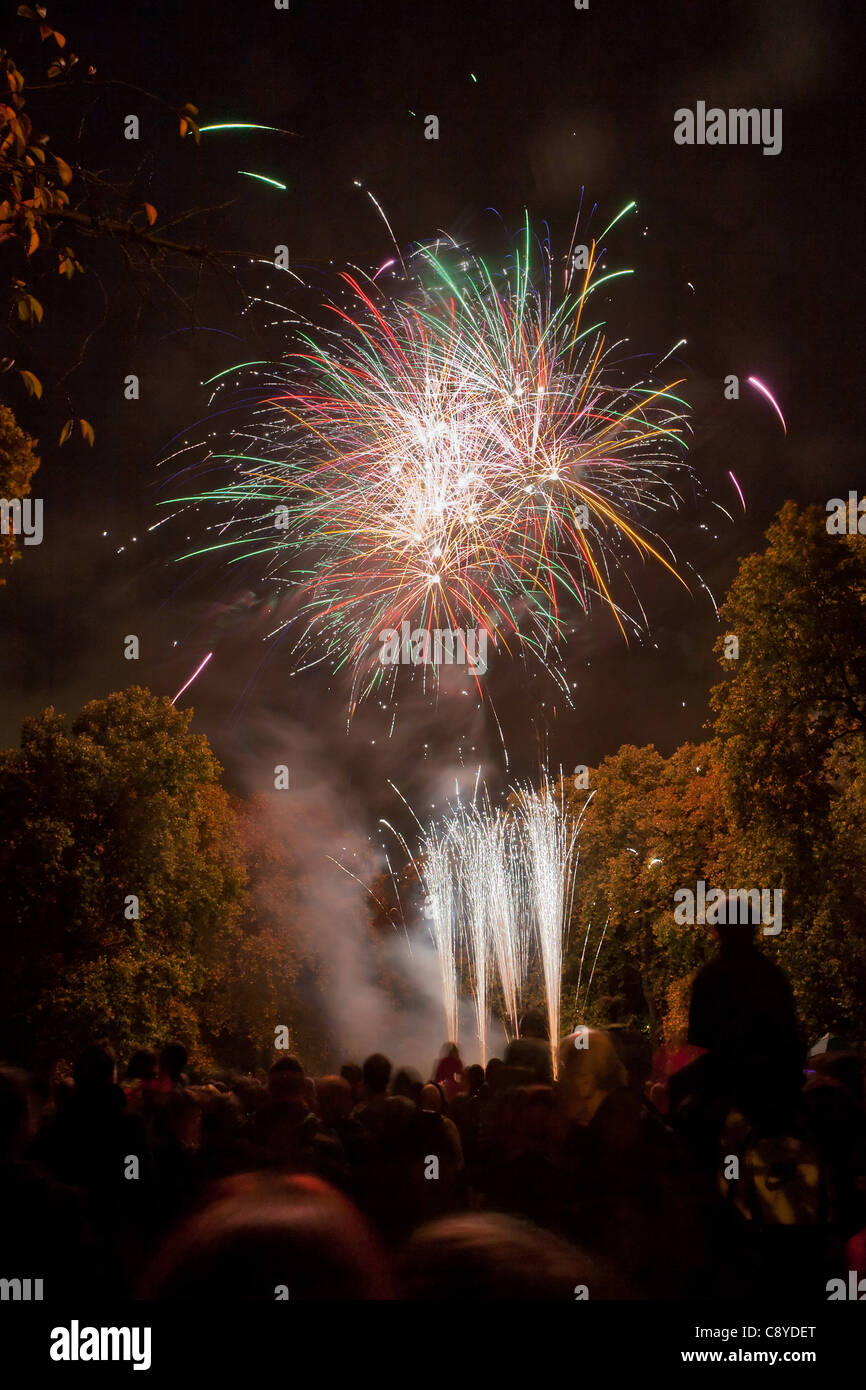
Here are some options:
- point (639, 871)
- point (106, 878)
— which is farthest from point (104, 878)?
point (639, 871)

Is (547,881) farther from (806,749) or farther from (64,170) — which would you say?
(64,170)

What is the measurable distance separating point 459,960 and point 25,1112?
5115 cm

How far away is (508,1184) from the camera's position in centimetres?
397

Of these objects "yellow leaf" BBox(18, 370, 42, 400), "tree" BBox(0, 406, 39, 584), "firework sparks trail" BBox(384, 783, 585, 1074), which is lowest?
"firework sparks trail" BBox(384, 783, 585, 1074)

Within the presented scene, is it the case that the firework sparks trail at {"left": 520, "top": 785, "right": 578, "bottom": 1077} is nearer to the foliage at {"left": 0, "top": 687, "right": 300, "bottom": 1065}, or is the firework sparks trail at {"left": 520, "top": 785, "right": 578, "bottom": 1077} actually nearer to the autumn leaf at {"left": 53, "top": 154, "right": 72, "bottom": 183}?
the foliage at {"left": 0, "top": 687, "right": 300, "bottom": 1065}

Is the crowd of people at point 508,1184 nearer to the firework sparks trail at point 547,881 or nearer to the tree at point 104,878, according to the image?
the tree at point 104,878

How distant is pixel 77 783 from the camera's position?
887 inches

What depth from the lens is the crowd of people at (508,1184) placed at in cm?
203

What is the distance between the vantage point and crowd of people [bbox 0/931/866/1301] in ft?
6.64

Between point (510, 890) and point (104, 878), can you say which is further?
point (510, 890)

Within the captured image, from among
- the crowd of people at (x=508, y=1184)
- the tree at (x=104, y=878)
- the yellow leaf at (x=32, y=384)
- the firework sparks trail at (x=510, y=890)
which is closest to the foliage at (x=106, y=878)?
the tree at (x=104, y=878)

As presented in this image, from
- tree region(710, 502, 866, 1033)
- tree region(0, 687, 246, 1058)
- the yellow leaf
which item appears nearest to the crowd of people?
the yellow leaf
